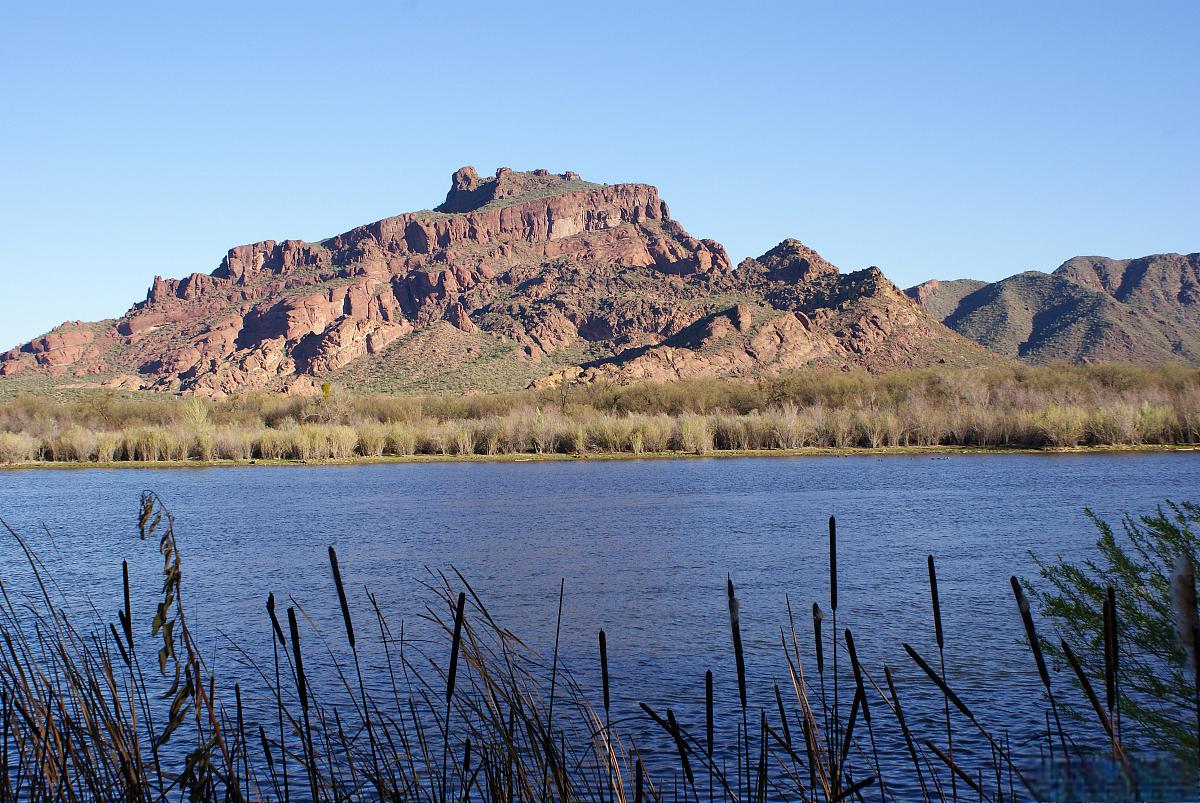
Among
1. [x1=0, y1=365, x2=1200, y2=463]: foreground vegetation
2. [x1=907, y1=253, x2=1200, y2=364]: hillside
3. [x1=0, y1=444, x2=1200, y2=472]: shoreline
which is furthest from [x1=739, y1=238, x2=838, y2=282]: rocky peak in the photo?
[x1=0, y1=444, x2=1200, y2=472]: shoreline

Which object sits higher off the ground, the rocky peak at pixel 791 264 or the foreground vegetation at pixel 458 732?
the rocky peak at pixel 791 264

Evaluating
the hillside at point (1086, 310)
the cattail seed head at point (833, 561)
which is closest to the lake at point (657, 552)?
the cattail seed head at point (833, 561)

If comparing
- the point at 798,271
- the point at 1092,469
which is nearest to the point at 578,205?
the point at 798,271

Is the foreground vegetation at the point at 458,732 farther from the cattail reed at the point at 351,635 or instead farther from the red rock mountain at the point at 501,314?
the red rock mountain at the point at 501,314

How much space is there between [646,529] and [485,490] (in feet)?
47.8

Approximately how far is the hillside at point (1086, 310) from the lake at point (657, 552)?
7761cm

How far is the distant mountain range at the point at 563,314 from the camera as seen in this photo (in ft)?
372

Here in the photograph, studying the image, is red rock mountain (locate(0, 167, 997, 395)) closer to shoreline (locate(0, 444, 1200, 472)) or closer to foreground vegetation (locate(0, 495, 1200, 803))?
shoreline (locate(0, 444, 1200, 472))

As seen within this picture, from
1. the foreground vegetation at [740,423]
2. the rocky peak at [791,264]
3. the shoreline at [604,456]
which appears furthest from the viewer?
the rocky peak at [791,264]

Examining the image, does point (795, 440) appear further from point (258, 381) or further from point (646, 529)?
point (258, 381)

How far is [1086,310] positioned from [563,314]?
2547 inches

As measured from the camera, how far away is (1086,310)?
123688mm

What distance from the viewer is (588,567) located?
20047mm

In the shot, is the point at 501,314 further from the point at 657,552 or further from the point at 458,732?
the point at 458,732
